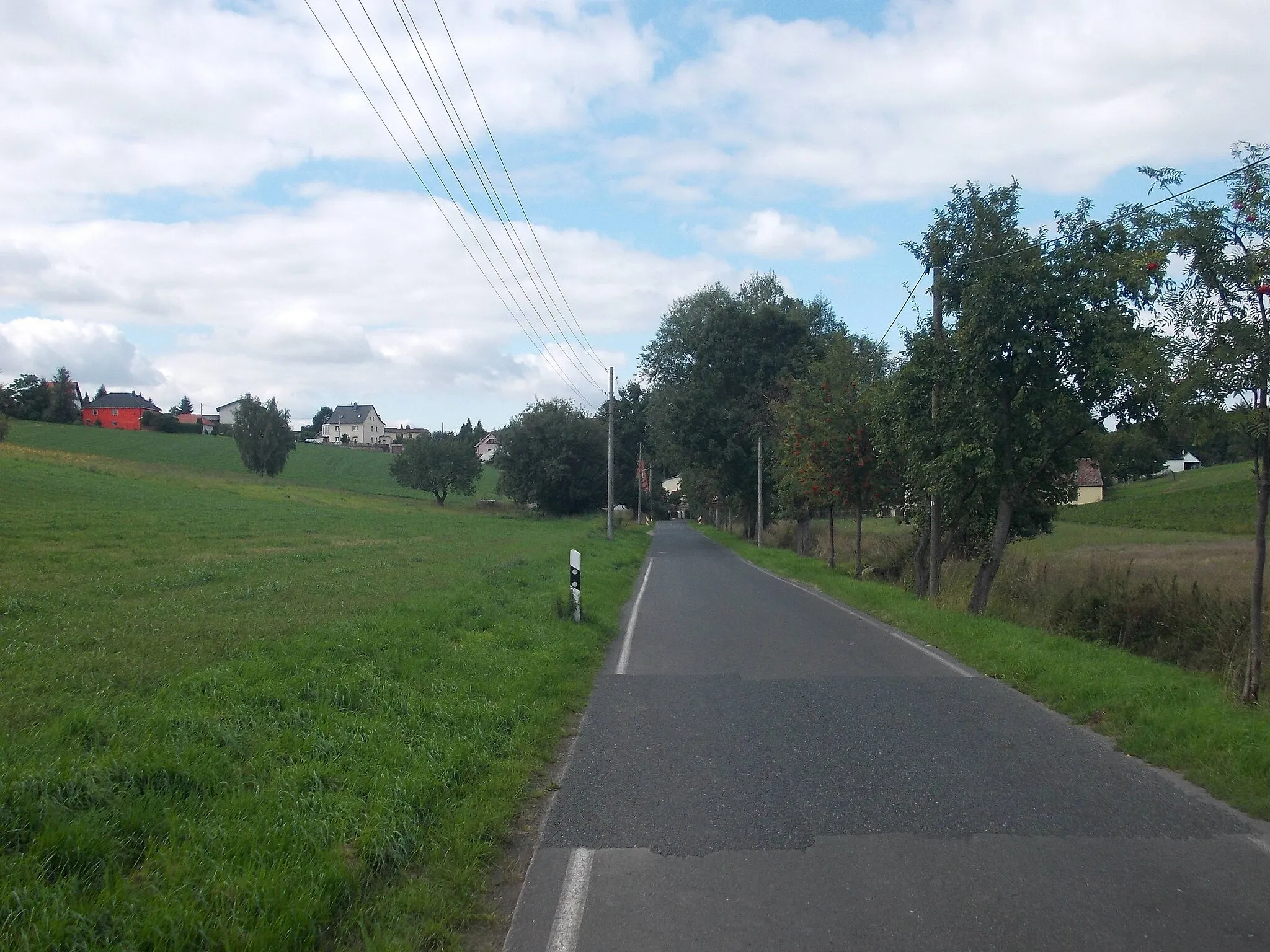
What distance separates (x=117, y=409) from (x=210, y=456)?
43751mm

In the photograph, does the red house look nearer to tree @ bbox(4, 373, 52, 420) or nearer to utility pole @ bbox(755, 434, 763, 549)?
tree @ bbox(4, 373, 52, 420)

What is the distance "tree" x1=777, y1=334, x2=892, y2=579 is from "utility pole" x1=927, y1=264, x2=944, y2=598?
577 cm

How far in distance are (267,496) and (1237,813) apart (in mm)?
54332

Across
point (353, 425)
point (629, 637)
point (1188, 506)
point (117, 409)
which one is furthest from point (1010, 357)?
point (353, 425)

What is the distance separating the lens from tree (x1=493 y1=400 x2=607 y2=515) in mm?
66062

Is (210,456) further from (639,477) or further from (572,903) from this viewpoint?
(572,903)

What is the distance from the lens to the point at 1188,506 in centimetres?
4372

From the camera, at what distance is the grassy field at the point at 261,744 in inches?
168

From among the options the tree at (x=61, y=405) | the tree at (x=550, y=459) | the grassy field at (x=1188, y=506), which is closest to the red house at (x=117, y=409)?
the tree at (x=61, y=405)

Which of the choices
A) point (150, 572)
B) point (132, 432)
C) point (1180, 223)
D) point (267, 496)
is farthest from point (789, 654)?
point (132, 432)

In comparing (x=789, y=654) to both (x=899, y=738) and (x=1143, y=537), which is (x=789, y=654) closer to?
(x=899, y=738)

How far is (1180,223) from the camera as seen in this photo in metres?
8.98

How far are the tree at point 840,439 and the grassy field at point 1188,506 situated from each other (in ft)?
24.5

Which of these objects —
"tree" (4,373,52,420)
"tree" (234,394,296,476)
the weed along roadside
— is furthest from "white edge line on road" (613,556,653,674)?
"tree" (4,373,52,420)
